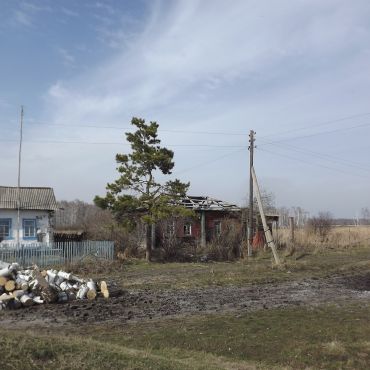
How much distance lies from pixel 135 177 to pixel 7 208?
8.64 m

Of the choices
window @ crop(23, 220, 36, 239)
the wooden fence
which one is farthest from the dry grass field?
window @ crop(23, 220, 36, 239)

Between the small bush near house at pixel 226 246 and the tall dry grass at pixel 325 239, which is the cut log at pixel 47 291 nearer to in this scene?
the small bush near house at pixel 226 246

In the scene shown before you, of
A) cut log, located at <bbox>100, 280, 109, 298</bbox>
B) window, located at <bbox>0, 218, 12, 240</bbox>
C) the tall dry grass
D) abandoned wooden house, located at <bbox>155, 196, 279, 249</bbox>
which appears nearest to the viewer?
cut log, located at <bbox>100, 280, 109, 298</bbox>

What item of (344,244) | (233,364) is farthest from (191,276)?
(344,244)

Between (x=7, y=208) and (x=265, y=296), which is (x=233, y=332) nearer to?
(x=265, y=296)

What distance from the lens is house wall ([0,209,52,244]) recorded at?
3062cm

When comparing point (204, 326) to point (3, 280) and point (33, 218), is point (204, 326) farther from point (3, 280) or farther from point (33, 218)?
point (33, 218)

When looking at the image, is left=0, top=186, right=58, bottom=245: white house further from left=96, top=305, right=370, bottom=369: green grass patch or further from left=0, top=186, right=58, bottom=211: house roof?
left=96, top=305, right=370, bottom=369: green grass patch

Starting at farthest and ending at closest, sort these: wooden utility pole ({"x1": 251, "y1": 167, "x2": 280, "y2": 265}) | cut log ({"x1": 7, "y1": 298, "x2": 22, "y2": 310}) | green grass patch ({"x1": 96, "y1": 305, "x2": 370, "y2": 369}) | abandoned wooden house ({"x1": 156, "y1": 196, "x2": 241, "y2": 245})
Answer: abandoned wooden house ({"x1": 156, "y1": 196, "x2": 241, "y2": 245}) < wooden utility pole ({"x1": 251, "y1": 167, "x2": 280, "y2": 265}) < cut log ({"x1": 7, "y1": 298, "x2": 22, "y2": 310}) < green grass patch ({"x1": 96, "y1": 305, "x2": 370, "y2": 369})

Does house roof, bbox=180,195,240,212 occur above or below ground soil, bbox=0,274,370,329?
above

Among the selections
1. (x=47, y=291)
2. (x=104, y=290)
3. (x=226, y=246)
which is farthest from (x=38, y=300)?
(x=226, y=246)

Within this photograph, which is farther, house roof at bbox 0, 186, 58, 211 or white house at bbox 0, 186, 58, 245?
house roof at bbox 0, 186, 58, 211

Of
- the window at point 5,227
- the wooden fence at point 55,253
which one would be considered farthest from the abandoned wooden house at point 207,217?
the window at point 5,227

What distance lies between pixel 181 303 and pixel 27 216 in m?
19.4
